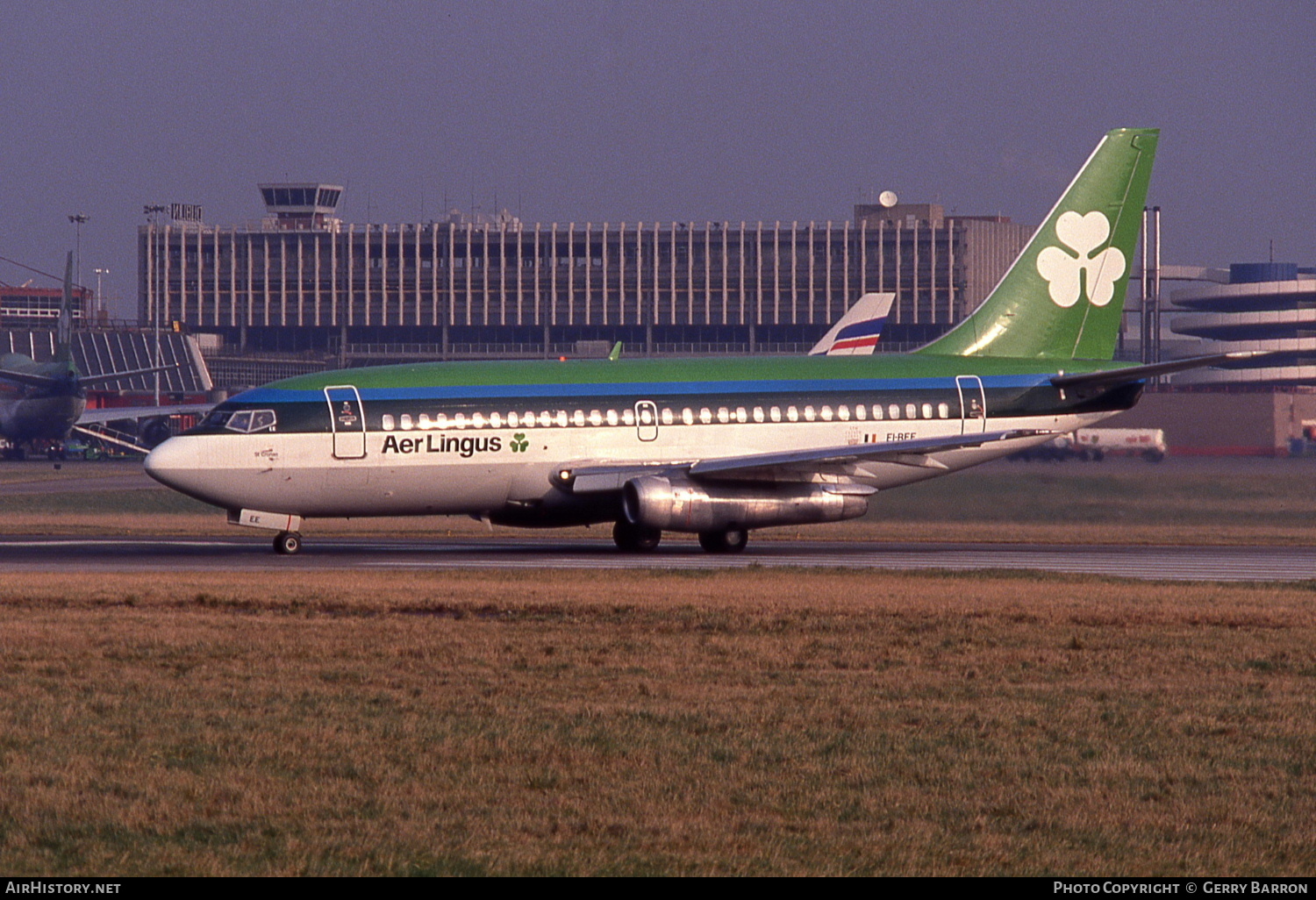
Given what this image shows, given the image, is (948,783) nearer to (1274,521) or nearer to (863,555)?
(863,555)

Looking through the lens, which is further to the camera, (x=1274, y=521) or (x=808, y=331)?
(x=808, y=331)

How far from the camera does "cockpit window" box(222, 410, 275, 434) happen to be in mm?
32125

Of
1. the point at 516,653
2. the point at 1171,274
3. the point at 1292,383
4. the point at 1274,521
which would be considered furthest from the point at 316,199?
the point at 516,653

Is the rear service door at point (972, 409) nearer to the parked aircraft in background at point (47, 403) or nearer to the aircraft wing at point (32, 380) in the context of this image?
the parked aircraft in background at point (47, 403)

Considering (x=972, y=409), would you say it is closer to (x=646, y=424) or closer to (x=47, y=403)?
(x=646, y=424)

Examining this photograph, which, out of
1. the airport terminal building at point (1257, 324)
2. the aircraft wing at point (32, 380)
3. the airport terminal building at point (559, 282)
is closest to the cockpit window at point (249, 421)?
the aircraft wing at point (32, 380)

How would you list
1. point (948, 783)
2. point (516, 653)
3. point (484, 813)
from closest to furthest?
point (484, 813) → point (948, 783) → point (516, 653)

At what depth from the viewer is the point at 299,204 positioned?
7224 inches

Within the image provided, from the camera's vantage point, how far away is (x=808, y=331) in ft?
568

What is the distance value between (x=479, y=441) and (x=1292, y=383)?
127m

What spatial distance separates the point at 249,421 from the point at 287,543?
9.48 feet

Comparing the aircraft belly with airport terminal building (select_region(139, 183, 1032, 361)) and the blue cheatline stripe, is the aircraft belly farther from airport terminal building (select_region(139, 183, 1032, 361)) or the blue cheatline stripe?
airport terminal building (select_region(139, 183, 1032, 361))

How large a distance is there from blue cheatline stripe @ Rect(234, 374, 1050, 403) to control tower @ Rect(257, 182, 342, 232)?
503 ft

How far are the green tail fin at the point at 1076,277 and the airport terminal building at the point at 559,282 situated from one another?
13068 centimetres
